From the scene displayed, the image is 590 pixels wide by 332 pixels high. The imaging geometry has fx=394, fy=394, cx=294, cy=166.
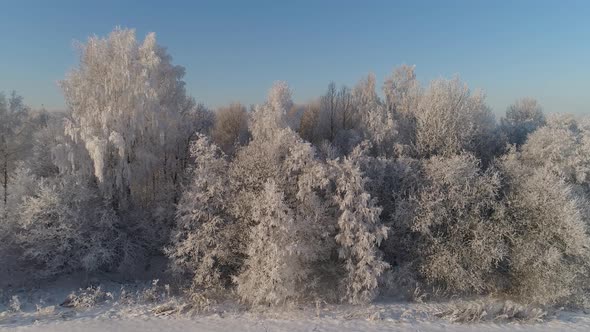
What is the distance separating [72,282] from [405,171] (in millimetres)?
17432

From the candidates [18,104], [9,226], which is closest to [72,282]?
[9,226]

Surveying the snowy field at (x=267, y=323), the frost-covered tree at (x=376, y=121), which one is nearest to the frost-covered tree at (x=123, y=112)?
the snowy field at (x=267, y=323)

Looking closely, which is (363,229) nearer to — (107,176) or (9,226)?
(107,176)

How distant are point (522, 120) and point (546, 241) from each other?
16556 mm

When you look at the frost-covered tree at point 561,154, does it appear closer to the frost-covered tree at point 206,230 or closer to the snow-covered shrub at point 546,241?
the snow-covered shrub at point 546,241

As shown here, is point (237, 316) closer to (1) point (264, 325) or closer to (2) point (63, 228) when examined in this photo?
(1) point (264, 325)

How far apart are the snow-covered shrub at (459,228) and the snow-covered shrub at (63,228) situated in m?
15.1

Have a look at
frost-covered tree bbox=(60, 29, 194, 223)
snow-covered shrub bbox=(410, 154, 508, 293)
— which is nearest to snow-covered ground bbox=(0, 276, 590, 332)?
snow-covered shrub bbox=(410, 154, 508, 293)

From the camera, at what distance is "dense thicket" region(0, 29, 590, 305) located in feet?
56.6

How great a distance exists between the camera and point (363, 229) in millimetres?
17000

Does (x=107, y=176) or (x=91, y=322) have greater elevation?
(x=107, y=176)

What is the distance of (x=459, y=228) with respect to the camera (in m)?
18.4

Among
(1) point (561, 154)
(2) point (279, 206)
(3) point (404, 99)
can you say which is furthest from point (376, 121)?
(2) point (279, 206)

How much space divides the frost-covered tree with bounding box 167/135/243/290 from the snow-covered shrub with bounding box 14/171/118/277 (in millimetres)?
3707
